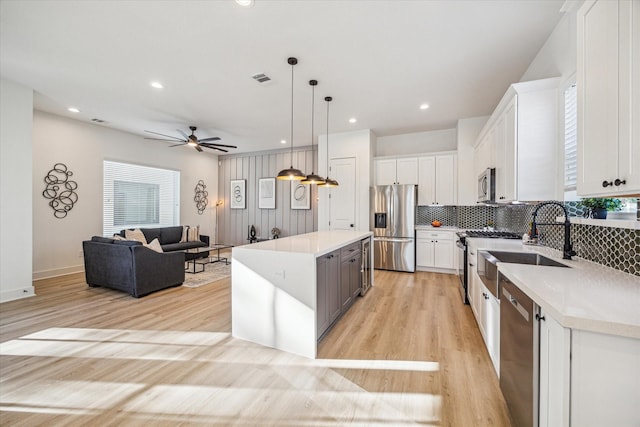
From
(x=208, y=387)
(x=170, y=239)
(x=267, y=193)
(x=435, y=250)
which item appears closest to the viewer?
(x=208, y=387)

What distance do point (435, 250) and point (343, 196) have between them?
220cm

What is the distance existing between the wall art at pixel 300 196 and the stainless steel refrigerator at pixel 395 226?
7.08 ft

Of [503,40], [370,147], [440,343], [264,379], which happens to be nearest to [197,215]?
[370,147]

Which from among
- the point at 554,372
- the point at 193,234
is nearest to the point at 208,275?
the point at 193,234

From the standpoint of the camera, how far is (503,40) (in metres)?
2.70

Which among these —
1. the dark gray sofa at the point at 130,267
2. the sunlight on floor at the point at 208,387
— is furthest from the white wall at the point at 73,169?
the sunlight on floor at the point at 208,387

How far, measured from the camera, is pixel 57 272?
4.95 metres

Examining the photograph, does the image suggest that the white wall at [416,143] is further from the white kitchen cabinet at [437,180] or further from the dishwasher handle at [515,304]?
the dishwasher handle at [515,304]

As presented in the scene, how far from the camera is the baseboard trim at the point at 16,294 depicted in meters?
3.57

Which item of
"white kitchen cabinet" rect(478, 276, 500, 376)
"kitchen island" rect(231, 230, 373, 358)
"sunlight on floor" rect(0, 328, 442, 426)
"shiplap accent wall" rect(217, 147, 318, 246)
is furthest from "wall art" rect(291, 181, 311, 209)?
"white kitchen cabinet" rect(478, 276, 500, 376)

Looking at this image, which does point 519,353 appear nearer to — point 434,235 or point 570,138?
point 570,138

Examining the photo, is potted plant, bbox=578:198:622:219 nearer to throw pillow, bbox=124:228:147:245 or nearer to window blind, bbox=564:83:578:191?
window blind, bbox=564:83:578:191

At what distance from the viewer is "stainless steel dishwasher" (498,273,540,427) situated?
1.20m

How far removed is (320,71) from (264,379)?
3.36m
